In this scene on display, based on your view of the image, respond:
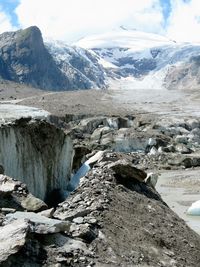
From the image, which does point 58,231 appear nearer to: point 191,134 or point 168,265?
point 168,265

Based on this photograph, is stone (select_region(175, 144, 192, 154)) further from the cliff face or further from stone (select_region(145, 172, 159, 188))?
the cliff face

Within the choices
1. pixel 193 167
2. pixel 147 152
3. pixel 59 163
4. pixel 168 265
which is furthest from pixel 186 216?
pixel 147 152

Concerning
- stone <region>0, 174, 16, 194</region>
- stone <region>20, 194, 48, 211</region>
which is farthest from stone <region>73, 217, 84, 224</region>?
stone <region>0, 174, 16, 194</region>


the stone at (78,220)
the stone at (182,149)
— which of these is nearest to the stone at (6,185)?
the stone at (78,220)

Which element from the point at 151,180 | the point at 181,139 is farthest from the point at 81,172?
the point at 181,139

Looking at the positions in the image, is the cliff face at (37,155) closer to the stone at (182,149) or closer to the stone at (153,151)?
the stone at (153,151)

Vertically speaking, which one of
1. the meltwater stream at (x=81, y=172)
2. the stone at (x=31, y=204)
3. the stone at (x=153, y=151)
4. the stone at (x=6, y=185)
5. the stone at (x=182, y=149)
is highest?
the stone at (x=6, y=185)
